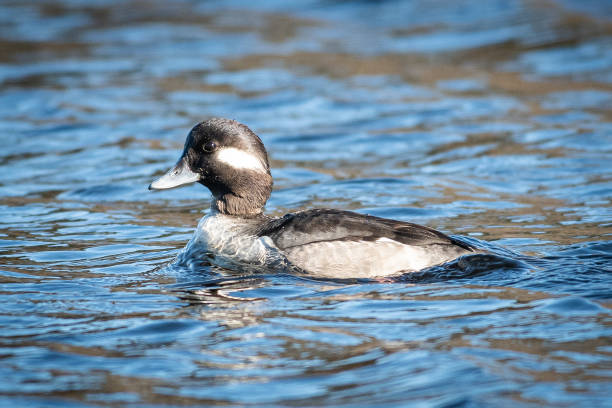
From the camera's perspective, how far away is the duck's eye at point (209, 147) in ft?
26.9

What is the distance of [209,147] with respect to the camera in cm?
823

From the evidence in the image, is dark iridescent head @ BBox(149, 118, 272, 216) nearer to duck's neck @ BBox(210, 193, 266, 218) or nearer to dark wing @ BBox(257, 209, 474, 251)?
duck's neck @ BBox(210, 193, 266, 218)

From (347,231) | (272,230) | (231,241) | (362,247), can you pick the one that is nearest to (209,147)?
(231,241)

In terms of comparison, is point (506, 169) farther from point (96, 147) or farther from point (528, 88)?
point (96, 147)

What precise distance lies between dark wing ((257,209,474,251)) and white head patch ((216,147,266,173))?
0.80 metres

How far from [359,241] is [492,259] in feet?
3.63

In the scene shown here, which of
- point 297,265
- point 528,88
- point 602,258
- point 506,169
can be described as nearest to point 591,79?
point 528,88

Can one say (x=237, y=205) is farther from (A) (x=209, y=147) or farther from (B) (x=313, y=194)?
(B) (x=313, y=194)

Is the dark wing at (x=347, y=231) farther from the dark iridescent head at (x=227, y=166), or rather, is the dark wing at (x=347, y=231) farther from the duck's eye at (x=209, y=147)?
the duck's eye at (x=209, y=147)

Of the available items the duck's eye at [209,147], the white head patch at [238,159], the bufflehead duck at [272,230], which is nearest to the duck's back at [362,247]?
the bufflehead duck at [272,230]

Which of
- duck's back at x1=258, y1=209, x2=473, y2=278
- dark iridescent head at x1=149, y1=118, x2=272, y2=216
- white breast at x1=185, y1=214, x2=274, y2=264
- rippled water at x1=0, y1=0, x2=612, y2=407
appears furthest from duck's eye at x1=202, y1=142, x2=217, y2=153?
duck's back at x1=258, y1=209, x2=473, y2=278

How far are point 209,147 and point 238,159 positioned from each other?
28cm

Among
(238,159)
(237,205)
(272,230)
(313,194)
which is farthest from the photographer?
(313,194)

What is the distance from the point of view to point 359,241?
7445mm
